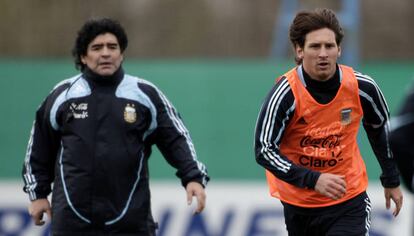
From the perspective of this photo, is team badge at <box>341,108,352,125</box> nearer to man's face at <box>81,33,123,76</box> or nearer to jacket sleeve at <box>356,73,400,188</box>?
jacket sleeve at <box>356,73,400,188</box>

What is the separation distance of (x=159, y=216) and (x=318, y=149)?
14.3 feet

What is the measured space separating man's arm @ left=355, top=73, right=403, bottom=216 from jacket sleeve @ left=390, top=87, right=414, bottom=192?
1.74 m

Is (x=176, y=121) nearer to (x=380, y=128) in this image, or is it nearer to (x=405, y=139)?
(x=380, y=128)

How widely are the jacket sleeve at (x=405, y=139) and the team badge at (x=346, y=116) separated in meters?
1.69

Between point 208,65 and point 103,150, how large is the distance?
4398mm

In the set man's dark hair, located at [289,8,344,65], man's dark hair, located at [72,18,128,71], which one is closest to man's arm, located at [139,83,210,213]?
man's dark hair, located at [72,18,128,71]

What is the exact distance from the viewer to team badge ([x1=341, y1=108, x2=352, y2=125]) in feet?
19.3

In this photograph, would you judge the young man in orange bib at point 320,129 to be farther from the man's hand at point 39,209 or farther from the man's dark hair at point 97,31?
the man's hand at point 39,209

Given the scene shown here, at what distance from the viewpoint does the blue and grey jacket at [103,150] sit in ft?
19.4

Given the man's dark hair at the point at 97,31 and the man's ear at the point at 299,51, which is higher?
the man's dark hair at the point at 97,31

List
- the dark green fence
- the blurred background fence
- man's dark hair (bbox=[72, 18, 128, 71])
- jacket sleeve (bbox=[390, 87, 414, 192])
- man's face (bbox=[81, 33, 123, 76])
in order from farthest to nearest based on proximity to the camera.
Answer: the dark green fence
the blurred background fence
man's dark hair (bbox=[72, 18, 128, 71])
man's face (bbox=[81, 33, 123, 76])
jacket sleeve (bbox=[390, 87, 414, 192])

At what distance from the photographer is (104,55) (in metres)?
6.04

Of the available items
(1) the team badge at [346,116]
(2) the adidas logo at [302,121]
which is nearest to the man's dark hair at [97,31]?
(2) the adidas logo at [302,121]

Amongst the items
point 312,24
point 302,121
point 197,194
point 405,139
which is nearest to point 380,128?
point 302,121
